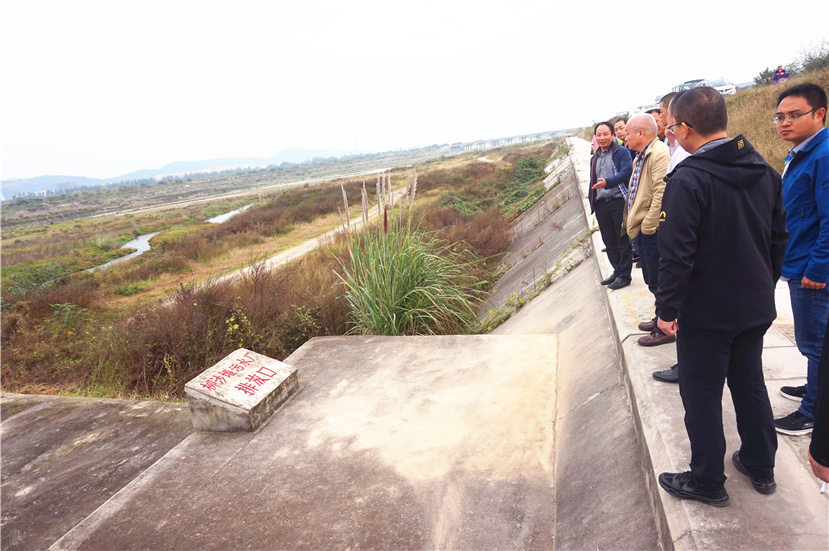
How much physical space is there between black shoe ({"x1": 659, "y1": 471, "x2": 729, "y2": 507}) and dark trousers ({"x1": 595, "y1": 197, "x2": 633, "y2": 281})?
322cm

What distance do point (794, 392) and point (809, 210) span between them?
42.2 inches

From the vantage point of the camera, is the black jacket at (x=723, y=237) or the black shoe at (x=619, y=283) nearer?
the black jacket at (x=723, y=237)

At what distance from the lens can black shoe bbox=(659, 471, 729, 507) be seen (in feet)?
6.53

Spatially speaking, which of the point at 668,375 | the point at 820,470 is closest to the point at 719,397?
the point at 820,470

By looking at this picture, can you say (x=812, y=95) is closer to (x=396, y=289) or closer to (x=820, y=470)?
(x=820, y=470)

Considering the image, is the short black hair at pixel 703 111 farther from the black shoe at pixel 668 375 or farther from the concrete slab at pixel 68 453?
the concrete slab at pixel 68 453

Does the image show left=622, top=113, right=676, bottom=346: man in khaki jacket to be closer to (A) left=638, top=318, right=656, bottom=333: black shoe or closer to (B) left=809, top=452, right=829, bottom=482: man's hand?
(A) left=638, top=318, right=656, bottom=333: black shoe

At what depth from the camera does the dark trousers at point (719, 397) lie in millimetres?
1972

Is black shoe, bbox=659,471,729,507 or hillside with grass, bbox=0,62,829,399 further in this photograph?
hillside with grass, bbox=0,62,829,399

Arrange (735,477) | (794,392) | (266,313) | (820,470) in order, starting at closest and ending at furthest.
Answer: (820,470) → (735,477) → (794,392) → (266,313)

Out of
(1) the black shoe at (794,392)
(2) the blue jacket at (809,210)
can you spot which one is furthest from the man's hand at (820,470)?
(1) the black shoe at (794,392)

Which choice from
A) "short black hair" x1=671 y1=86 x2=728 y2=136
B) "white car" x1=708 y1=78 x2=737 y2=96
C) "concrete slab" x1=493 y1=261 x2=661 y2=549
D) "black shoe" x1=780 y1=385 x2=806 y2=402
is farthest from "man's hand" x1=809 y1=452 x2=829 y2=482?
"white car" x1=708 y1=78 x2=737 y2=96

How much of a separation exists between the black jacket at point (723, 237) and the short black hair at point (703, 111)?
5.4 inches

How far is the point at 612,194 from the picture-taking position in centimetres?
506
